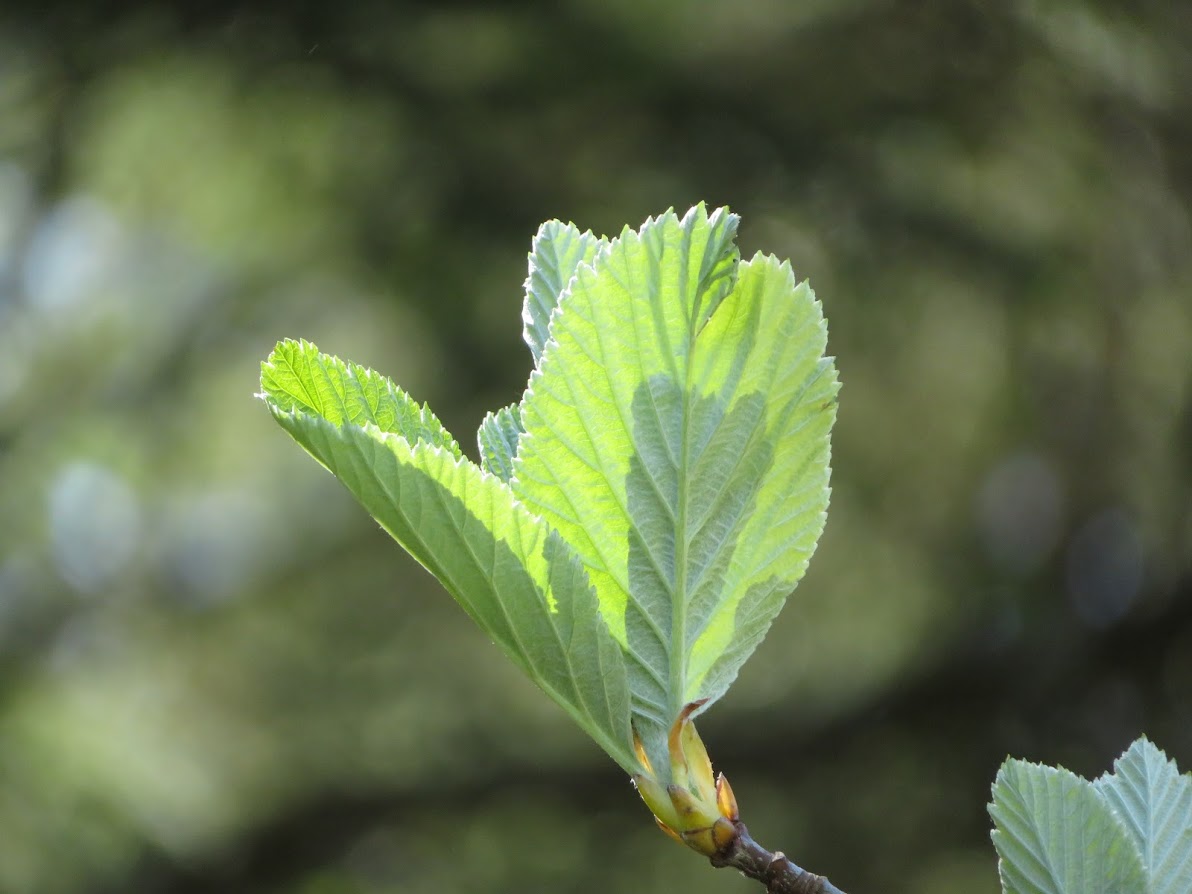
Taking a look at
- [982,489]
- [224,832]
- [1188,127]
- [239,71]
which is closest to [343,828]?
[224,832]

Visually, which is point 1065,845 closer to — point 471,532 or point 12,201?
point 471,532

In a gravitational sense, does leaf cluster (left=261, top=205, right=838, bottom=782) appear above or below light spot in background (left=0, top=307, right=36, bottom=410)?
above

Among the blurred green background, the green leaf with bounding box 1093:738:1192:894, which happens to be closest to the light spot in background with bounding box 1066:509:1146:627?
the blurred green background

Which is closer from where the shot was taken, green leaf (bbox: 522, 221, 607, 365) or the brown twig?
the brown twig

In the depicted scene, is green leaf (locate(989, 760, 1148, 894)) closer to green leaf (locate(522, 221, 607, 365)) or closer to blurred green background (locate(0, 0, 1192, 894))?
green leaf (locate(522, 221, 607, 365))

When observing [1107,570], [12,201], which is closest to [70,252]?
[12,201]

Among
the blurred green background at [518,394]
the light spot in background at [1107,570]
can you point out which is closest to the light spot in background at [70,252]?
the blurred green background at [518,394]

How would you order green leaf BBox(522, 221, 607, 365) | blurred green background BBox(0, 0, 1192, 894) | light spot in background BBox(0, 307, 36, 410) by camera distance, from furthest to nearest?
light spot in background BBox(0, 307, 36, 410) < blurred green background BBox(0, 0, 1192, 894) < green leaf BBox(522, 221, 607, 365)

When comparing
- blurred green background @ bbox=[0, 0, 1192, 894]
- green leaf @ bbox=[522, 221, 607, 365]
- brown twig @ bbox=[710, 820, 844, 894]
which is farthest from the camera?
blurred green background @ bbox=[0, 0, 1192, 894]

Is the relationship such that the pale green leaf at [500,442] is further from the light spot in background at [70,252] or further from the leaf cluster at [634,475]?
the light spot in background at [70,252]
